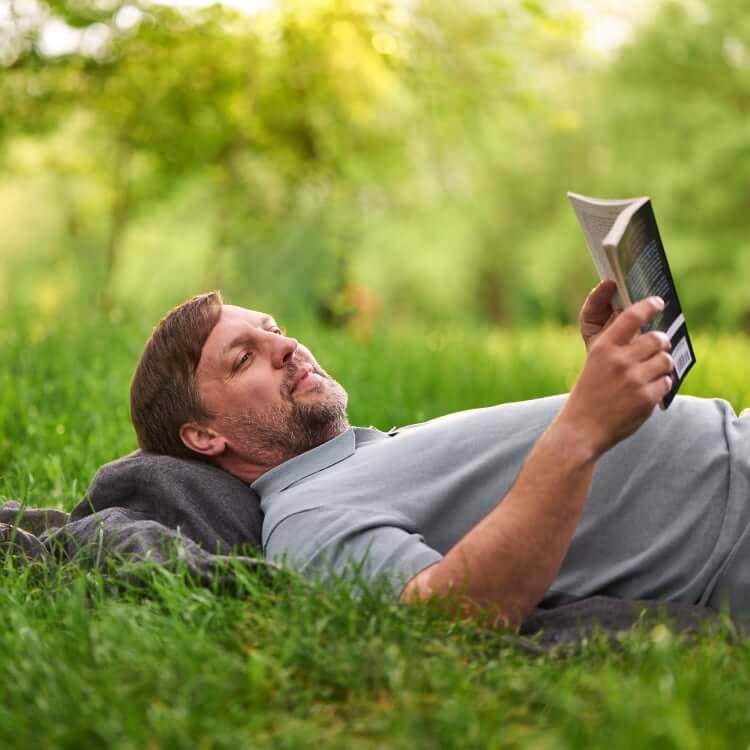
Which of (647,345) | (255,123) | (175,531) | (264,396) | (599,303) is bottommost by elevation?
(255,123)

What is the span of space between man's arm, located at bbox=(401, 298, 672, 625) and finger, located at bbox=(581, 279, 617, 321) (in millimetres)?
454

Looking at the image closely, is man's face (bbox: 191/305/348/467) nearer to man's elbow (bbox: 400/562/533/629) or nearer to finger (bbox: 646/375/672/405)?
man's elbow (bbox: 400/562/533/629)

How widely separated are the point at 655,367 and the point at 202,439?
1462 millimetres

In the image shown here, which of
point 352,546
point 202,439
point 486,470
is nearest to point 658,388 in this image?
point 486,470

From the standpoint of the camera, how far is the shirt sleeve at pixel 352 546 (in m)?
2.69

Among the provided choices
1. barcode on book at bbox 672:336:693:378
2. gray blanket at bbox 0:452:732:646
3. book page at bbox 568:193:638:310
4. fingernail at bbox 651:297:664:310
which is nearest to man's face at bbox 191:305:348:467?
gray blanket at bbox 0:452:732:646

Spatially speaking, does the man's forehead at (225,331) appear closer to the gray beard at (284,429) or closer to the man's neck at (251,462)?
the gray beard at (284,429)

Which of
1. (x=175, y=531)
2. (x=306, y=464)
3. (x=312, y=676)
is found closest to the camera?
(x=312, y=676)

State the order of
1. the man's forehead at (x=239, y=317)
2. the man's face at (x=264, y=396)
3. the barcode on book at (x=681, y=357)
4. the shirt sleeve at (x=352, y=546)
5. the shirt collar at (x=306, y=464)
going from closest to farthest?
the shirt sleeve at (x=352, y=546)
the barcode on book at (x=681, y=357)
the shirt collar at (x=306, y=464)
the man's face at (x=264, y=396)
the man's forehead at (x=239, y=317)

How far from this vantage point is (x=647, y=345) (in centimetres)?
255

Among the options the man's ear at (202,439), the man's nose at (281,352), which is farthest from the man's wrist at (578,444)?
the man's ear at (202,439)

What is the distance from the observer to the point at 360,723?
82.2 inches

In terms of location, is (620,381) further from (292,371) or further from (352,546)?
(292,371)

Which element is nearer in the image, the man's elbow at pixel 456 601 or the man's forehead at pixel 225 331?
the man's elbow at pixel 456 601
